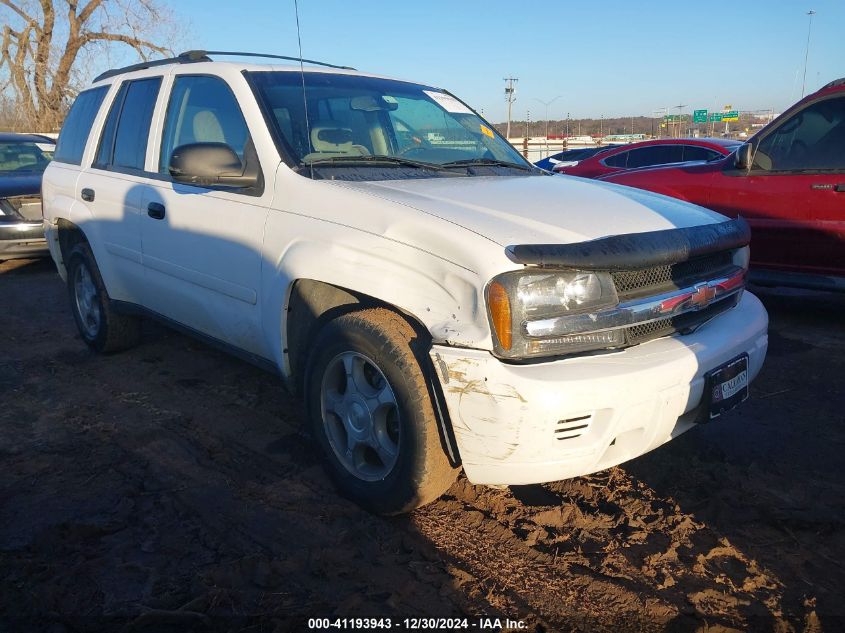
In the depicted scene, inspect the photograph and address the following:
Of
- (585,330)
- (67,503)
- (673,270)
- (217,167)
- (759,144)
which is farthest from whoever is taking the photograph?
(759,144)

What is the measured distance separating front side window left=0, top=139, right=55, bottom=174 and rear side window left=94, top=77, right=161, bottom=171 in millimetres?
5721

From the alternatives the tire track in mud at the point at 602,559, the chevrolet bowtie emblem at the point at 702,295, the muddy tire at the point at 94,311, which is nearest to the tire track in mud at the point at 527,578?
the tire track in mud at the point at 602,559

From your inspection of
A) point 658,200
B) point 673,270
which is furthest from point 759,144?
point 673,270

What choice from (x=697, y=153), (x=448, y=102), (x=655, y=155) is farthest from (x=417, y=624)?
(x=655, y=155)

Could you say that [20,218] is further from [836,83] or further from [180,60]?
[836,83]

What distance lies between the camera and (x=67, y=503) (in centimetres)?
299

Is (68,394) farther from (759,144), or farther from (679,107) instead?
(679,107)

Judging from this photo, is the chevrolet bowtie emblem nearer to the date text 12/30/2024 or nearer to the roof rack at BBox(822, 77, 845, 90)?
the date text 12/30/2024

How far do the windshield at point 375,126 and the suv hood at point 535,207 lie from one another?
1.01 feet

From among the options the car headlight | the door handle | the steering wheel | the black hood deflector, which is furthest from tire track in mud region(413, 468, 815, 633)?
the door handle

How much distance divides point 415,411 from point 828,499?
6.17 ft

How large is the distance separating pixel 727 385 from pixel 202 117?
116 inches

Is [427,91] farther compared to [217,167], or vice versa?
[427,91]

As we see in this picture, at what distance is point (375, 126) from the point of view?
379cm
